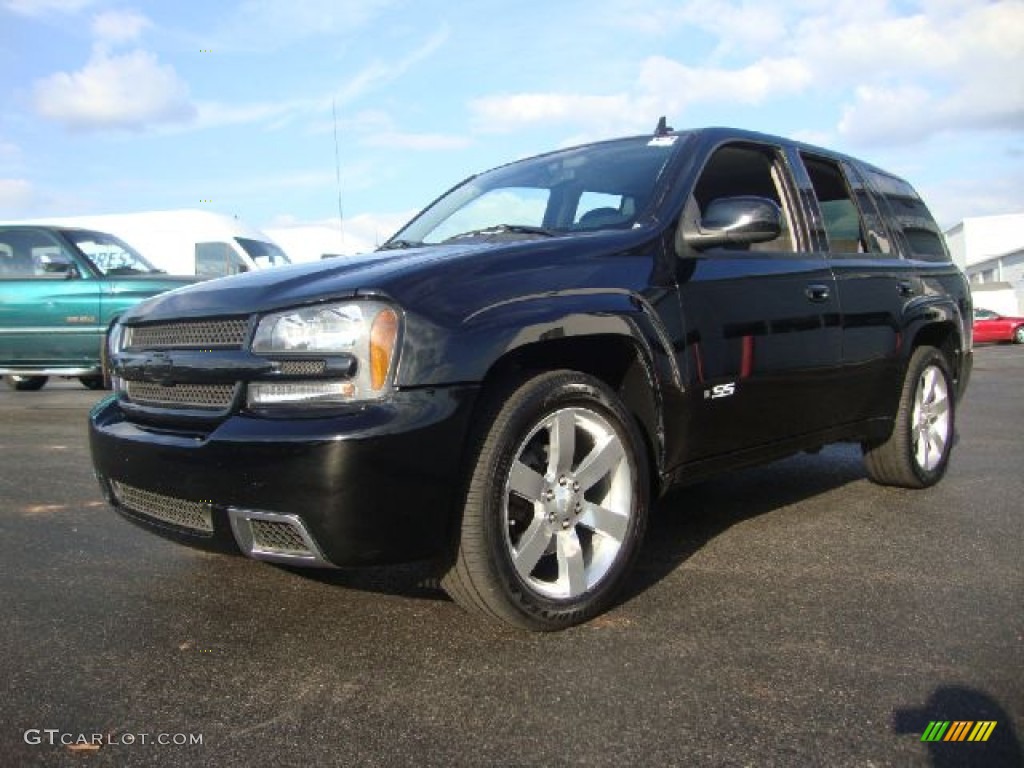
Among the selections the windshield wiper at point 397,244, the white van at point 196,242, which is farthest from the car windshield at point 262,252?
the windshield wiper at point 397,244

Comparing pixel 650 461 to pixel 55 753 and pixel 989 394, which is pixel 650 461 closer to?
pixel 55 753

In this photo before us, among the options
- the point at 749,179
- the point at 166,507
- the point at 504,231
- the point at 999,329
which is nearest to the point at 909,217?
the point at 749,179

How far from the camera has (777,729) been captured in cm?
204

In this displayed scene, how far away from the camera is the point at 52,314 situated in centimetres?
905

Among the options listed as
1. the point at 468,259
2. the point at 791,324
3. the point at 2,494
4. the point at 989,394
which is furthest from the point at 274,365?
the point at 989,394

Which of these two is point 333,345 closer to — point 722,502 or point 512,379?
point 512,379

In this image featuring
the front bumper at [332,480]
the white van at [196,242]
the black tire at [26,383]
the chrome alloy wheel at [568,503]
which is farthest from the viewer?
the white van at [196,242]

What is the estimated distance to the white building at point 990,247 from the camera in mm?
51594

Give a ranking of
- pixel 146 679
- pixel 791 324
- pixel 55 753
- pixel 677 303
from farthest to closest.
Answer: pixel 791 324 < pixel 677 303 < pixel 146 679 < pixel 55 753

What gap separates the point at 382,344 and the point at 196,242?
629 inches

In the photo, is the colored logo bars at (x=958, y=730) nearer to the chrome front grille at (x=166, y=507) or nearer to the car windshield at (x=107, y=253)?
the chrome front grille at (x=166, y=507)

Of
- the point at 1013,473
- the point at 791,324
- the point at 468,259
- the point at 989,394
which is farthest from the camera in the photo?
the point at 989,394

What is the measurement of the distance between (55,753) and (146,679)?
0.39 meters

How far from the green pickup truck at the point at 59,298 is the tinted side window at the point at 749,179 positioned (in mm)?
6686
